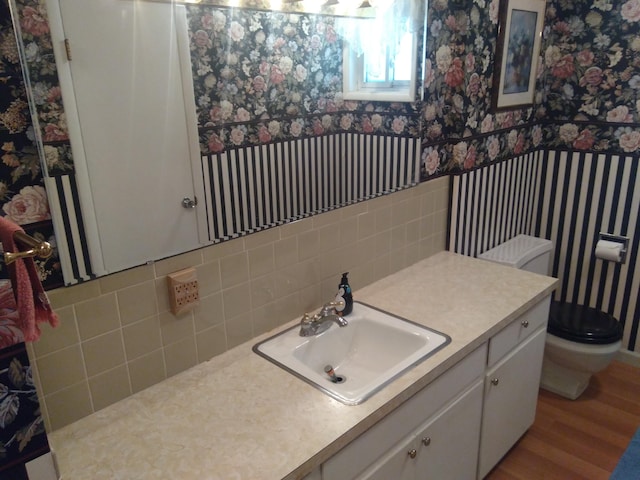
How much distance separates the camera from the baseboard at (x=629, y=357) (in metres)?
2.77

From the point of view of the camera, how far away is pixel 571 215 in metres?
2.83

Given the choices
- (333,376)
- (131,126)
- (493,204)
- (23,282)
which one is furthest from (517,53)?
(23,282)

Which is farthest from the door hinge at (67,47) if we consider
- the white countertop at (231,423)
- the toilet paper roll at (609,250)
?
the toilet paper roll at (609,250)

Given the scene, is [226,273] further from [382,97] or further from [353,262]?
[382,97]

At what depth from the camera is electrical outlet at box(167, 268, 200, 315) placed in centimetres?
132

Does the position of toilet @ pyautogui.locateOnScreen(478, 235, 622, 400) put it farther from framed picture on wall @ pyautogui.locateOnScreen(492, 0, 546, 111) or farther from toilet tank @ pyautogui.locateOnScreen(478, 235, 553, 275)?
framed picture on wall @ pyautogui.locateOnScreen(492, 0, 546, 111)

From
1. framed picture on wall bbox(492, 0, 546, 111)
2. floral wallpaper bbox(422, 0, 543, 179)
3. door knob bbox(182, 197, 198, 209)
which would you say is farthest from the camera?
framed picture on wall bbox(492, 0, 546, 111)

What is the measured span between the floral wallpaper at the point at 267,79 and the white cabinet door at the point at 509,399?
42.5 inches

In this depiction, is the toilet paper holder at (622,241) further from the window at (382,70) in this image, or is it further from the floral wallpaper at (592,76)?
the window at (382,70)

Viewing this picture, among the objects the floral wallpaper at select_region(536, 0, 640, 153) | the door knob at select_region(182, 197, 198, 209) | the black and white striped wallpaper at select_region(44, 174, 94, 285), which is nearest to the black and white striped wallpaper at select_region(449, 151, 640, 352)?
the floral wallpaper at select_region(536, 0, 640, 153)

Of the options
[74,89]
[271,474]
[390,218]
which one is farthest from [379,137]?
[271,474]

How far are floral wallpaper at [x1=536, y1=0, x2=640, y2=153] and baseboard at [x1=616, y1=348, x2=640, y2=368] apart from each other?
3.75ft

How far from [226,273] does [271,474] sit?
61 cm

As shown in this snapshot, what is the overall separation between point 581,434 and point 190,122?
2224mm
